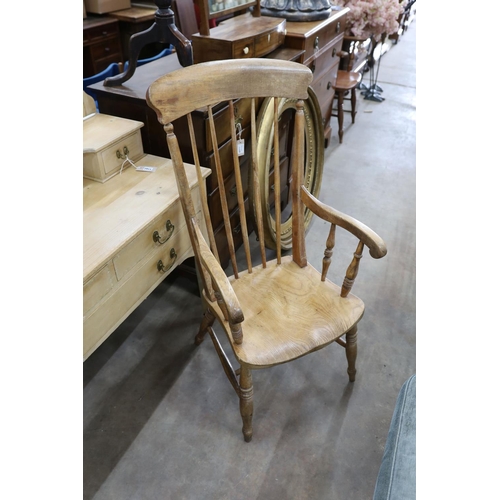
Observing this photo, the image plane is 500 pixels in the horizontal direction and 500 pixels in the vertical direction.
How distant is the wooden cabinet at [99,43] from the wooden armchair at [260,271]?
329cm

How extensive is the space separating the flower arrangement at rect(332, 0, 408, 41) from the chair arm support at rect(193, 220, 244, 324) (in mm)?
2972

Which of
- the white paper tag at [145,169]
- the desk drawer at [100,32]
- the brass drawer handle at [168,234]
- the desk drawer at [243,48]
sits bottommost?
the brass drawer handle at [168,234]

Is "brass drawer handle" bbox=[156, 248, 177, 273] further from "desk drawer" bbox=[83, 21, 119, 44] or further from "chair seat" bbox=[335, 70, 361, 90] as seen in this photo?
"desk drawer" bbox=[83, 21, 119, 44]

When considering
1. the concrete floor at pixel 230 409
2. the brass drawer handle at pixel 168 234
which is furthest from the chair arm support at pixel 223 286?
the concrete floor at pixel 230 409

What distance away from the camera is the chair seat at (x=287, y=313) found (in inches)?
50.1

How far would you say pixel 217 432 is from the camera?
61.2 inches

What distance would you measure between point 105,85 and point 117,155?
1.35 ft

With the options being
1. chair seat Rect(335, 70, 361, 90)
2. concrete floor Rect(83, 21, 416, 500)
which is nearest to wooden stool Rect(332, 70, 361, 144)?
chair seat Rect(335, 70, 361, 90)

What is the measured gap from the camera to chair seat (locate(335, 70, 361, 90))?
322 cm

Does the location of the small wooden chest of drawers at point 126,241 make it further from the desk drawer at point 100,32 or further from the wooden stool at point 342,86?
the desk drawer at point 100,32

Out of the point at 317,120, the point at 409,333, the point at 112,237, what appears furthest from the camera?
the point at 317,120

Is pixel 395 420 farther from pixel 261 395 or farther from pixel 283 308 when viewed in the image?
pixel 261 395

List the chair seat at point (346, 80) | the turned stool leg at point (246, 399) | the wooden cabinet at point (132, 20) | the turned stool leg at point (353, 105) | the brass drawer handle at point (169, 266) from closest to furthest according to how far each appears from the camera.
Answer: the turned stool leg at point (246, 399)
the brass drawer handle at point (169, 266)
the chair seat at point (346, 80)
the turned stool leg at point (353, 105)
the wooden cabinet at point (132, 20)
